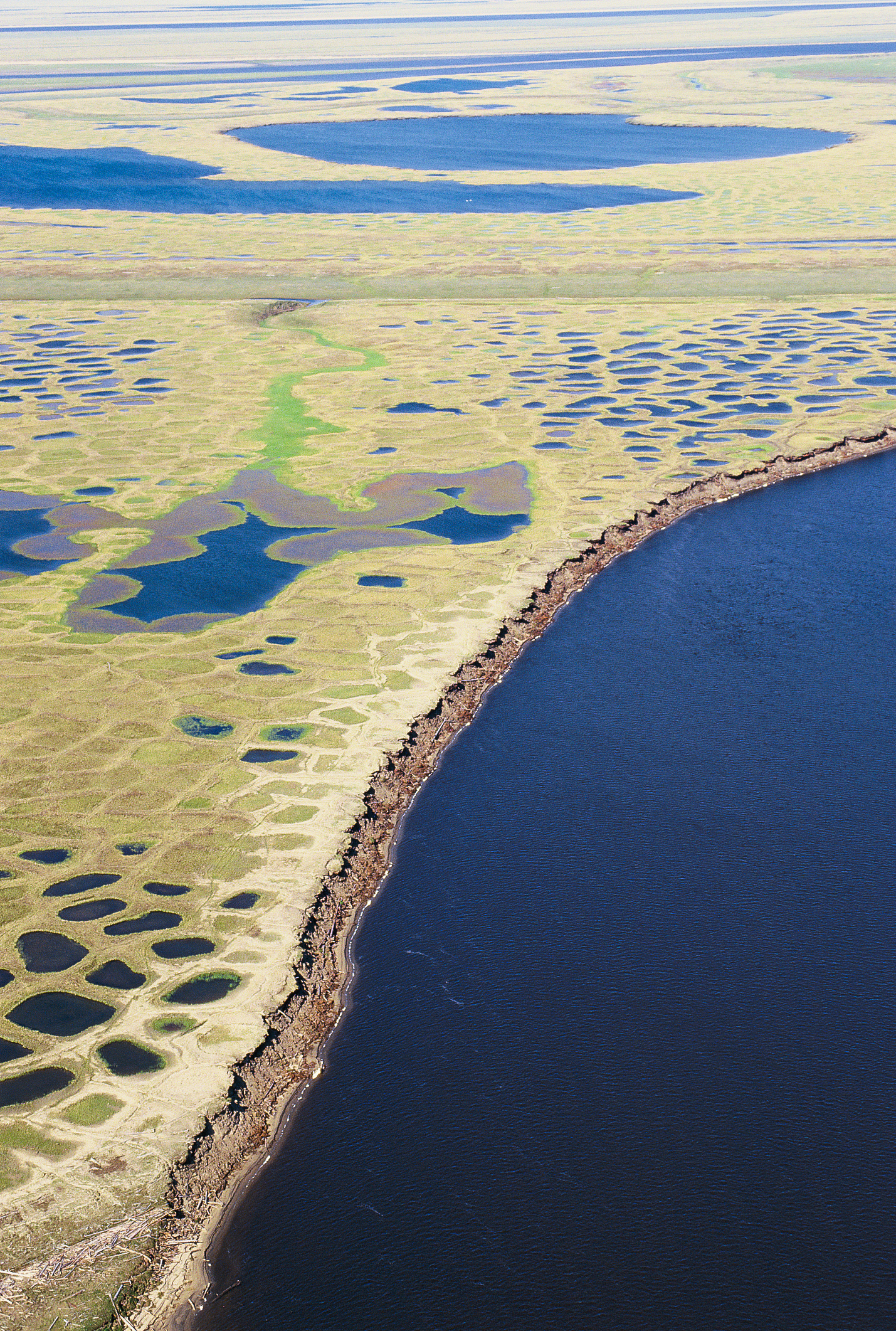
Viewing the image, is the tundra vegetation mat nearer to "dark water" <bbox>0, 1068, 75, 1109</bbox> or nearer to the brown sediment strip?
"dark water" <bbox>0, 1068, 75, 1109</bbox>

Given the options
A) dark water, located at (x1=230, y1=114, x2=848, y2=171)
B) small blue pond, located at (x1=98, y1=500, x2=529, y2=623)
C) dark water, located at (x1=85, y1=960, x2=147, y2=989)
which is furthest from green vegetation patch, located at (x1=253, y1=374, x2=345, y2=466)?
dark water, located at (x1=230, y1=114, x2=848, y2=171)

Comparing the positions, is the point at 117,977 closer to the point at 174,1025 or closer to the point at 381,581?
the point at 174,1025

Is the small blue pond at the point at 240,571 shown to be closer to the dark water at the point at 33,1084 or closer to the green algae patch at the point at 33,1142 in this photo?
the dark water at the point at 33,1084

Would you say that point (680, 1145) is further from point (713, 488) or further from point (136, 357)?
point (136, 357)

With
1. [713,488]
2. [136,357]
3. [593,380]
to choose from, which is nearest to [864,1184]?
[713,488]

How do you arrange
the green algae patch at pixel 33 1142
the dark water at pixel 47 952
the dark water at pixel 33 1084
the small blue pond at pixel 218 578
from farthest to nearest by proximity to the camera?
the small blue pond at pixel 218 578
the dark water at pixel 47 952
the dark water at pixel 33 1084
the green algae patch at pixel 33 1142

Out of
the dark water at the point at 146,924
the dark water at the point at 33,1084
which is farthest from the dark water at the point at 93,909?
the dark water at the point at 33,1084

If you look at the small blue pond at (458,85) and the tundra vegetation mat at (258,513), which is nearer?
the tundra vegetation mat at (258,513)
